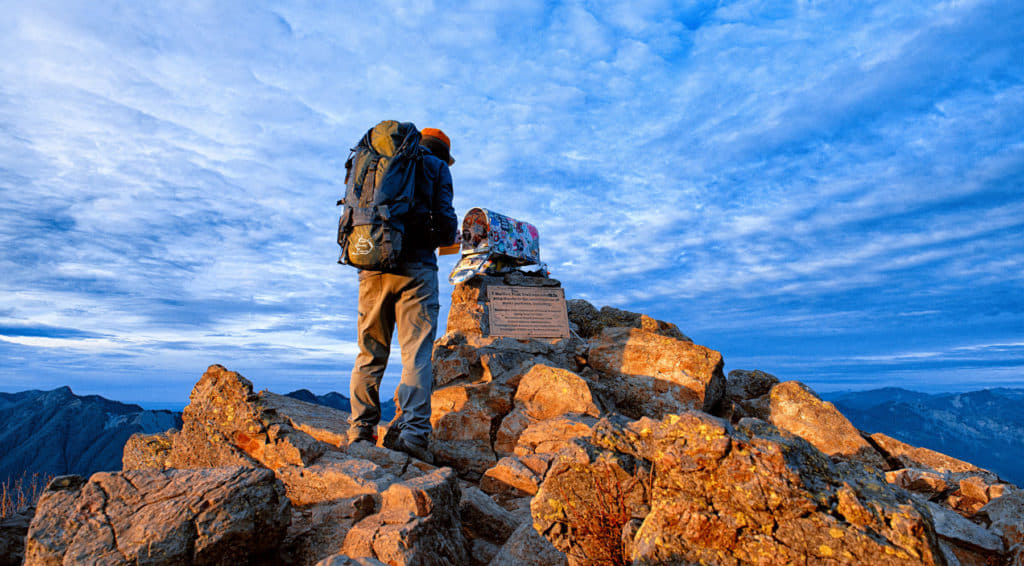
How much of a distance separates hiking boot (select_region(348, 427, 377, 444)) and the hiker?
0.01 meters

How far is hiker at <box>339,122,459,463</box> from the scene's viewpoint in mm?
6949

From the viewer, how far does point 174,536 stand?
335 cm

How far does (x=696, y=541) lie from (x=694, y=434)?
0.57m

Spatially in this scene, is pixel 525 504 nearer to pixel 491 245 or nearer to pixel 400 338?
pixel 400 338

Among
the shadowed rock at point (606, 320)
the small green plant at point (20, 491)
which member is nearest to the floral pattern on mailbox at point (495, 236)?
the shadowed rock at point (606, 320)

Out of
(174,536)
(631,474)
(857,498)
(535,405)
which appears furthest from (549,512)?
(535,405)

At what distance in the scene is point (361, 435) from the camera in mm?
6871

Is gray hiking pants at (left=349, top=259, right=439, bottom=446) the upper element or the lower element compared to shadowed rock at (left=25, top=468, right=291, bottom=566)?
upper

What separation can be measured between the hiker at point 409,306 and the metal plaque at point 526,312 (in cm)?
510

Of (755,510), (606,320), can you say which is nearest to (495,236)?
(606,320)

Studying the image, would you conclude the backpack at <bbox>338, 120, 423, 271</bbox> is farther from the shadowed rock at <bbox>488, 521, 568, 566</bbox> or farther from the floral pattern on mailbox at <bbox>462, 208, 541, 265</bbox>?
the floral pattern on mailbox at <bbox>462, 208, 541, 265</bbox>

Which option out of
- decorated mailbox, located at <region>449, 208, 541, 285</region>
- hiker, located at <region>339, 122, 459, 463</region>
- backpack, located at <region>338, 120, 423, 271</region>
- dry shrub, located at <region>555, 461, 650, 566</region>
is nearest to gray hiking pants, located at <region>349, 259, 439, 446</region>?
hiker, located at <region>339, 122, 459, 463</region>

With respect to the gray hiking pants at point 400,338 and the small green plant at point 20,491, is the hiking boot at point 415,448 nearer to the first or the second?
the gray hiking pants at point 400,338

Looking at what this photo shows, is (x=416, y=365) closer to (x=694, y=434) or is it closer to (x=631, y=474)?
(x=631, y=474)
